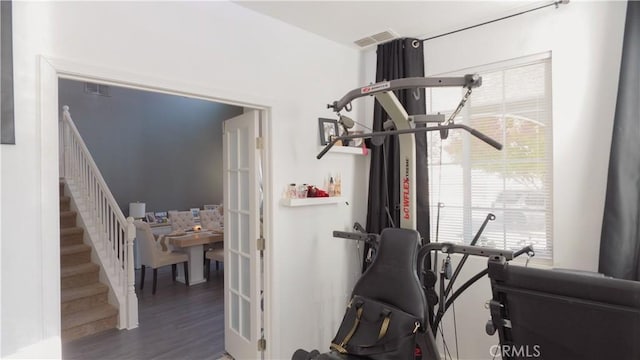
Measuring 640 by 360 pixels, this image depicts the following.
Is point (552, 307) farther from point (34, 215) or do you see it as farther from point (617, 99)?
point (34, 215)

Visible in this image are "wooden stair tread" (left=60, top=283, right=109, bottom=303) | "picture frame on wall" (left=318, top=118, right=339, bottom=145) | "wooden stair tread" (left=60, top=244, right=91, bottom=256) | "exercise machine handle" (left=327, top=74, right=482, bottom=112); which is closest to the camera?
"exercise machine handle" (left=327, top=74, right=482, bottom=112)

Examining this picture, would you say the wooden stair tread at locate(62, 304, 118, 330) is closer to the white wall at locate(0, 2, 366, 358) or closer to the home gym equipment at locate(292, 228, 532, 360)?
the white wall at locate(0, 2, 366, 358)

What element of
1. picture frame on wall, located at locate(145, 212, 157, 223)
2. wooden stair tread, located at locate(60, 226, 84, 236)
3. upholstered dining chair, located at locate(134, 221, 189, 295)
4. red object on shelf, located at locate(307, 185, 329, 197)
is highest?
red object on shelf, located at locate(307, 185, 329, 197)

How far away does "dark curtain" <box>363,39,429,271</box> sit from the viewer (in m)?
2.82

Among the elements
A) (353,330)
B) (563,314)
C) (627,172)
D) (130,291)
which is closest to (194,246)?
(130,291)

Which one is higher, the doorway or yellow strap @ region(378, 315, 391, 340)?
the doorway

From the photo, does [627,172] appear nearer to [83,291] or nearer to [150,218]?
[83,291]

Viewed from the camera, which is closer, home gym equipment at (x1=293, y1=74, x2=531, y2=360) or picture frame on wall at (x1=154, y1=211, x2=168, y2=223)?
home gym equipment at (x1=293, y1=74, x2=531, y2=360)

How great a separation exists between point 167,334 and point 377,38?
11.0 feet

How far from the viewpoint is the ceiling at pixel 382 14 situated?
236 cm

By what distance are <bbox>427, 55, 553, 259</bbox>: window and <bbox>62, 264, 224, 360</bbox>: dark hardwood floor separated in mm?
2344

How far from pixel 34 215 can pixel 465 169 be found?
2.73 m

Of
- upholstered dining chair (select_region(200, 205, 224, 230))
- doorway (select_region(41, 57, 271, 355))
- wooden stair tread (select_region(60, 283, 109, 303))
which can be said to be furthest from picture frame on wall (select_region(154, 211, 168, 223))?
doorway (select_region(41, 57, 271, 355))

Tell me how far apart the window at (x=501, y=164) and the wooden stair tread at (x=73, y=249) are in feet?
12.6
